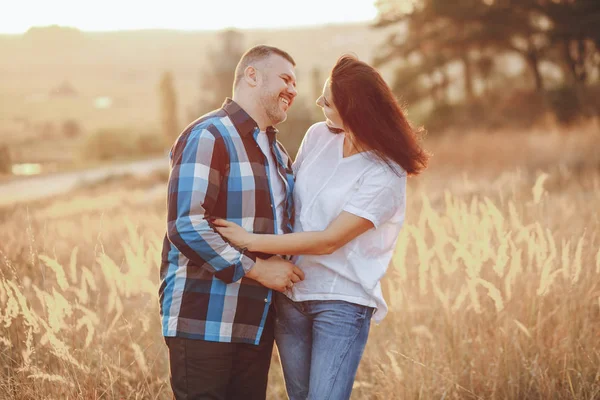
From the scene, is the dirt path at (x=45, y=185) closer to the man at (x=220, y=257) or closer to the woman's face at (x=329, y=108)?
the man at (x=220, y=257)

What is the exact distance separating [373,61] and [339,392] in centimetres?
2089

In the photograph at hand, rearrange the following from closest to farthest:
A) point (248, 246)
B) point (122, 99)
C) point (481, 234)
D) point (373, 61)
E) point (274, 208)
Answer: point (248, 246) < point (274, 208) < point (481, 234) < point (373, 61) < point (122, 99)

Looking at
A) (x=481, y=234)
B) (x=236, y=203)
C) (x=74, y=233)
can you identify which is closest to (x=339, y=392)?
(x=236, y=203)

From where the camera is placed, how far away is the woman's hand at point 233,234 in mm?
2588

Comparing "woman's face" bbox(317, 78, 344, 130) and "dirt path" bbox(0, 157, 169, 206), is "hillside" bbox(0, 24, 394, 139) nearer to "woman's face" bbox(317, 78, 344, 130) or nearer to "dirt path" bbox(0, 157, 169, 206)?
"dirt path" bbox(0, 157, 169, 206)

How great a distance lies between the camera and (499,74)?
29.2m

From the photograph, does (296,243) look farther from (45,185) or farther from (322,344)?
(45,185)

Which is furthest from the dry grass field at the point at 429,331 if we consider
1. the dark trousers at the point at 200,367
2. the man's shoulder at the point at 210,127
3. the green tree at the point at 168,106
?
the green tree at the point at 168,106

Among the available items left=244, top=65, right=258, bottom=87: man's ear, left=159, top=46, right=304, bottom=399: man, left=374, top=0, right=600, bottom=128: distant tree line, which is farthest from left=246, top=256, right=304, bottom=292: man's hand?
left=374, top=0, right=600, bottom=128: distant tree line

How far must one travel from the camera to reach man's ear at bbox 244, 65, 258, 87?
2.85m

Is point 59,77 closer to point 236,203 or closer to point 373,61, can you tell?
point 373,61

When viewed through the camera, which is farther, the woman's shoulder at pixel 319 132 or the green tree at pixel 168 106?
the green tree at pixel 168 106

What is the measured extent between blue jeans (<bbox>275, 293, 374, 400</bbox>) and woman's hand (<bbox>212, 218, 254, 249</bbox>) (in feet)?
1.26

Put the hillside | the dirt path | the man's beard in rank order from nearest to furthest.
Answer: the man's beard, the dirt path, the hillside
